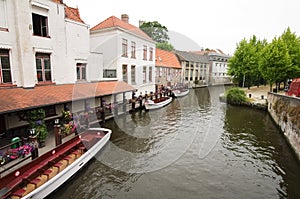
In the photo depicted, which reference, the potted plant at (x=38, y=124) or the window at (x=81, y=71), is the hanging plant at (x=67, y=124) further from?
the window at (x=81, y=71)

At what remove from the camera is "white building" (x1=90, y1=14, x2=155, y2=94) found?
16422 millimetres

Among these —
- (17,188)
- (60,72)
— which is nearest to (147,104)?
(60,72)

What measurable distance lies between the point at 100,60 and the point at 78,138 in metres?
8.07

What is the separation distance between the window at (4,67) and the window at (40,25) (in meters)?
1.95

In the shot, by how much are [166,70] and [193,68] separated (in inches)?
540

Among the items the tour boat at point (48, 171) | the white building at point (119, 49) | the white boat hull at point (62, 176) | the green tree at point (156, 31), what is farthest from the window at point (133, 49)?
the green tree at point (156, 31)

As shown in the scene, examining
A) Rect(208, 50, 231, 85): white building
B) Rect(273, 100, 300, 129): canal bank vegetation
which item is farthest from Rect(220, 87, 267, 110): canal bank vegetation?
Rect(208, 50, 231, 85): white building

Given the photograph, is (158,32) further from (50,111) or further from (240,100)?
(50,111)

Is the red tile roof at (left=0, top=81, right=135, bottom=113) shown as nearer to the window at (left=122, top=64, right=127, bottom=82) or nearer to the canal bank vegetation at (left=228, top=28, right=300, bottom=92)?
the window at (left=122, top=64, right=127, bottom=82)

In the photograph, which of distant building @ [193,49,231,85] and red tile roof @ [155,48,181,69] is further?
distant building @ [193,49,231,85]

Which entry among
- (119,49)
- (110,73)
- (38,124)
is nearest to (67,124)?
(38,124)

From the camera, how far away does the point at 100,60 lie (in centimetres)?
1485

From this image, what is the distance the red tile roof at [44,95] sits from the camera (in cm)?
728

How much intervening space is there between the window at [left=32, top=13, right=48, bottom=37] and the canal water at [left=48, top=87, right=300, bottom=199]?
266 inches
